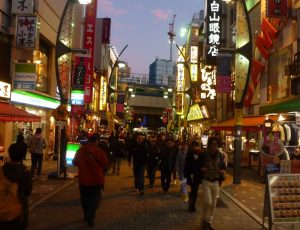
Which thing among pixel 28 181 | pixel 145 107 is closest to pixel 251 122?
pixel 28 181

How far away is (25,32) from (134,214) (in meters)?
9.99

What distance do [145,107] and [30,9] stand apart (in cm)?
6918

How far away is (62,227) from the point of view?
9.07m

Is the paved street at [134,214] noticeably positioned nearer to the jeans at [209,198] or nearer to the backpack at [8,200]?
the jeans at [209,198]

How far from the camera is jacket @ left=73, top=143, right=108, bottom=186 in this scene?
364 inches

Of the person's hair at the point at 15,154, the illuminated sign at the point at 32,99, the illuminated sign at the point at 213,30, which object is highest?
the illuminated sign at the point at 213,30

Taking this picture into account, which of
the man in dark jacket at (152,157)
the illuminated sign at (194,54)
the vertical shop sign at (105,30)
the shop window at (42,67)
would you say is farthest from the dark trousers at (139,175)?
the vertical shop sign at (105,30)

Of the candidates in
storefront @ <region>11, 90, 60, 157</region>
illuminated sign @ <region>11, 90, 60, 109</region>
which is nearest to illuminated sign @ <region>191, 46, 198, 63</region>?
storefront @ <region>11, 90, 60, 157</region>

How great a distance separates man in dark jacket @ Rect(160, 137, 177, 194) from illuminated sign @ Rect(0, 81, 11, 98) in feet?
22.0

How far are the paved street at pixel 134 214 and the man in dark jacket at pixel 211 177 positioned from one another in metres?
0.54

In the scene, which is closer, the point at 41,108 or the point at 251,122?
the point at 251,122

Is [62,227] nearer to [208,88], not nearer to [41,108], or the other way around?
[41,108]

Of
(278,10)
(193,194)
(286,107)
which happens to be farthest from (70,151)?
(278,10)

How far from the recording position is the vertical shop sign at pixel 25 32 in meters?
17.6
